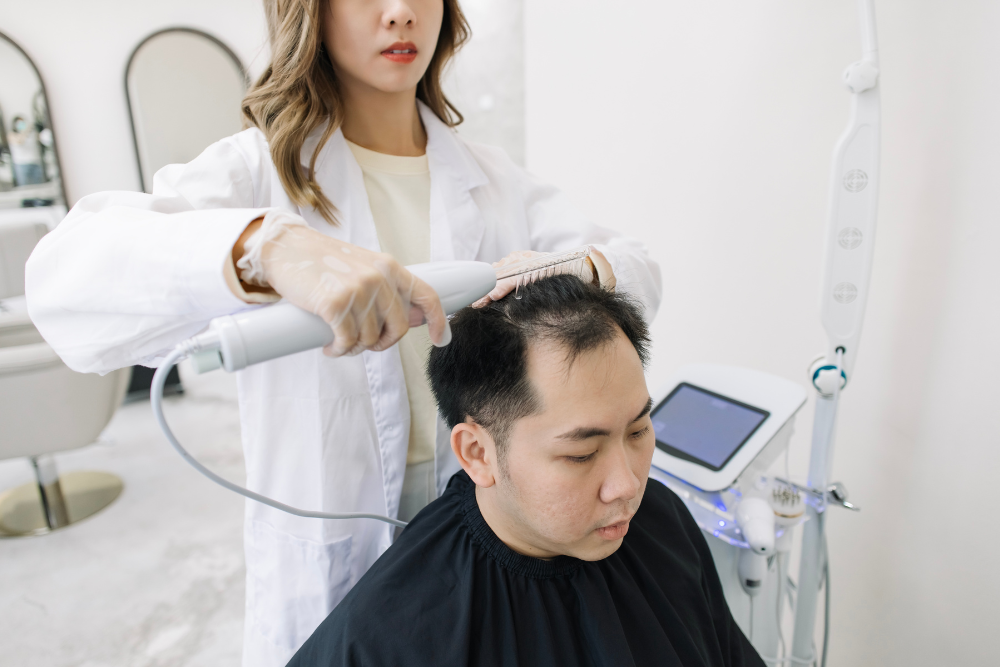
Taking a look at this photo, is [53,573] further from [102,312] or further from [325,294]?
[325,294]

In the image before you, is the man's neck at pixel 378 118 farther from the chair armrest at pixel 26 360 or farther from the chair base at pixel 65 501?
the chair base at pixel 65 501

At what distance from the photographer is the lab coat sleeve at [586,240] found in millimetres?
1048

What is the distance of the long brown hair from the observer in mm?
865

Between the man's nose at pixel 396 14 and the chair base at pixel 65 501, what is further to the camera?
the chair base at pixel 65 501

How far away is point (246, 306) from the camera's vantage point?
64 cm

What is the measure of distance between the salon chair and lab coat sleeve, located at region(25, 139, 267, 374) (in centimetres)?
204

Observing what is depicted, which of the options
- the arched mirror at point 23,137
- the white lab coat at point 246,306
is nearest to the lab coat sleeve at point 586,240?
the white lab coat at point 246,306

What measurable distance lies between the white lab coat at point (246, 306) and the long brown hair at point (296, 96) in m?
0.03

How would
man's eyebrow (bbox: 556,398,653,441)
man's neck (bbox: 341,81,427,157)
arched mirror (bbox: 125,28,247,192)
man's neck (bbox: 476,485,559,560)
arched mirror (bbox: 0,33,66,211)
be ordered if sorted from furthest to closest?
arched mirror (bbox: 125,28,247,192)
arched mirror (bbox: 0,33,66,211)
man's neck (bbox: 341,81,427,157)
man's neck (bbox: 476,485,559,560)
man's eyebrow (bbox: 556,398,653,441)

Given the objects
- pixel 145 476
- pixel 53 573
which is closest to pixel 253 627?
pixel 53 573

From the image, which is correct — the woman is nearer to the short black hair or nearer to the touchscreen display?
the short black hair

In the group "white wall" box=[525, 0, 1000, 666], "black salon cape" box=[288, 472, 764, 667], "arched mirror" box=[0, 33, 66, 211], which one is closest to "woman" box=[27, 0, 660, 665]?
"black salon cape" box=[288, 472, 764, 667]

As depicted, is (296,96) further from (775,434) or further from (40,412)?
(40,412)

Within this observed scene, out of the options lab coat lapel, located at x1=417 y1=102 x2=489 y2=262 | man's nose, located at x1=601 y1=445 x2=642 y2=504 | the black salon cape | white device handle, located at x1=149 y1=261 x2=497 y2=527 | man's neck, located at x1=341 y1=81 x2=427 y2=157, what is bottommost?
the black salon cape
